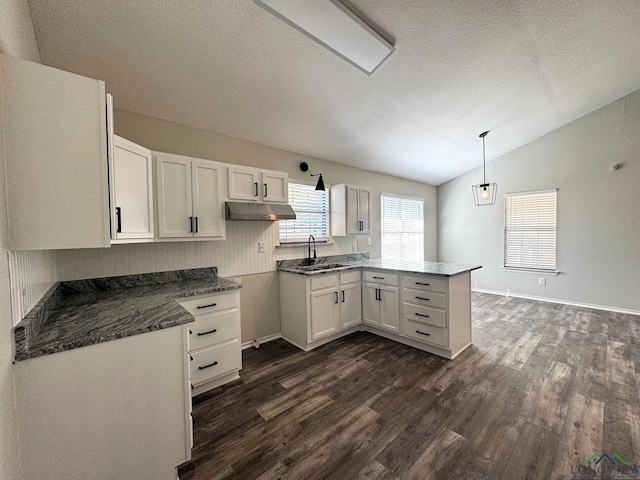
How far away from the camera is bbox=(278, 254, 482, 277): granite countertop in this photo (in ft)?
9.69

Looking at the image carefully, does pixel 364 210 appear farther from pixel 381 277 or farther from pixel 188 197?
pixel 188 197

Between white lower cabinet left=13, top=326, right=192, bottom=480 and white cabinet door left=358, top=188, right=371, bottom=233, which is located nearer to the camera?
white lower cabinet left=13, top=326, right=192, bottom=480

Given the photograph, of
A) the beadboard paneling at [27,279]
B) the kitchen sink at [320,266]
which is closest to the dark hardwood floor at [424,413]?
the kitchen sink at [320,266]

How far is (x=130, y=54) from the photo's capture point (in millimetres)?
1840

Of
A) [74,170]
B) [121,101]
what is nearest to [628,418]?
[74,170]

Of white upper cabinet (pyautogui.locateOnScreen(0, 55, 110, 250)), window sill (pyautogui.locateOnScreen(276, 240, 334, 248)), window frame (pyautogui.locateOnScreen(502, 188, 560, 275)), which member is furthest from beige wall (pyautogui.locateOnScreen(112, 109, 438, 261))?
window frame (pyautogui.locateOnScreen(502, 188, 560, 275))

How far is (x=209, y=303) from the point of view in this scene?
2.30m

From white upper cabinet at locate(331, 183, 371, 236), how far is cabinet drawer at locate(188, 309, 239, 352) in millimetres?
2043

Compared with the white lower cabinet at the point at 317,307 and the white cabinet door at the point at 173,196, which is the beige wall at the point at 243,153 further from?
the white lower cabinet at the point at 317,307

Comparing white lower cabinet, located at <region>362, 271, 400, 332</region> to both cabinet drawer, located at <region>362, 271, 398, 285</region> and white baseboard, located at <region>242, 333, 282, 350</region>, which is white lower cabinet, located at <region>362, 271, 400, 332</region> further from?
white baseboard, located at <region>242, 333, 282, 350</region>

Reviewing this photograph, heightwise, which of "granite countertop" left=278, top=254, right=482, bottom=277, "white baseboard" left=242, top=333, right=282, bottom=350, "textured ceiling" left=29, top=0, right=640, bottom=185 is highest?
"textured ceiling" left=29, top=0, right=640, bottom=185

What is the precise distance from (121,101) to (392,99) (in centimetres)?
261

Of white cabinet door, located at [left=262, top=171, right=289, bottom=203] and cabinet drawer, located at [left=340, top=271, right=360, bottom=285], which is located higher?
white cabinet door, located at [left=262, top=171, right=289, bottom=203]

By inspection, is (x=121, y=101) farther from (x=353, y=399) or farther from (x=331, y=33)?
(x=353, y=399)
